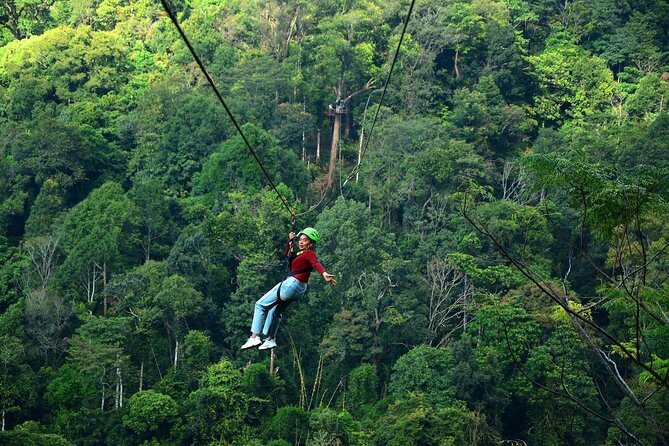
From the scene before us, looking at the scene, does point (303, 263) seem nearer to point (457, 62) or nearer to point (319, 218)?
point (319, 218)

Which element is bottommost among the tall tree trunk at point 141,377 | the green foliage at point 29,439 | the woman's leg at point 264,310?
the tall tree trunk at point 141,377

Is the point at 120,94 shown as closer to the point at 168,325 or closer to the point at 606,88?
the point at 168,325

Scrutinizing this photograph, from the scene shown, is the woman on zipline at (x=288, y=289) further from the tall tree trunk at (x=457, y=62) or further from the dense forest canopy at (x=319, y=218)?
the tall tree trunk at (x=457, y=62)

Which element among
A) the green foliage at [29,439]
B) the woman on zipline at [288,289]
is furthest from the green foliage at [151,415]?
the woman on zipline at [288,289]

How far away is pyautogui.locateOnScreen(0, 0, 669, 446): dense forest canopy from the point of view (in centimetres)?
2702

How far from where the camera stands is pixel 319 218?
105 feet

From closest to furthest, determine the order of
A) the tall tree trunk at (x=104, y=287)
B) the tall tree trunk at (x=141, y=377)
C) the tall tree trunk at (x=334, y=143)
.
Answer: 1. the tall tree trunk at (x=141, y=377)
2. the tall tree trunk at (x=104, y=287)
3. the tall tree trunk at (x=334, y=143)

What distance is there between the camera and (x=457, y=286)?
101 ft

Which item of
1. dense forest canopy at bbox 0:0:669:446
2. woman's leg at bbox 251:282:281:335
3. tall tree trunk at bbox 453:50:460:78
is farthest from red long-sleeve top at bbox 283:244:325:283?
tall tree trunk at bbox 453:50:460:78

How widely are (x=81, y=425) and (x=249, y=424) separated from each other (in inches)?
150

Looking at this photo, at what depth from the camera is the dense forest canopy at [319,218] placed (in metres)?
27.0

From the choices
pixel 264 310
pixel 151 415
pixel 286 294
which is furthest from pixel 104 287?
pixel 286 294

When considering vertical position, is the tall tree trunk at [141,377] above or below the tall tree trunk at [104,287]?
below

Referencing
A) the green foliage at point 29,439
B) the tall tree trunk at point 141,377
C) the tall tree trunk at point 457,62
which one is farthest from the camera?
the tall tree trunk at point 457,62
